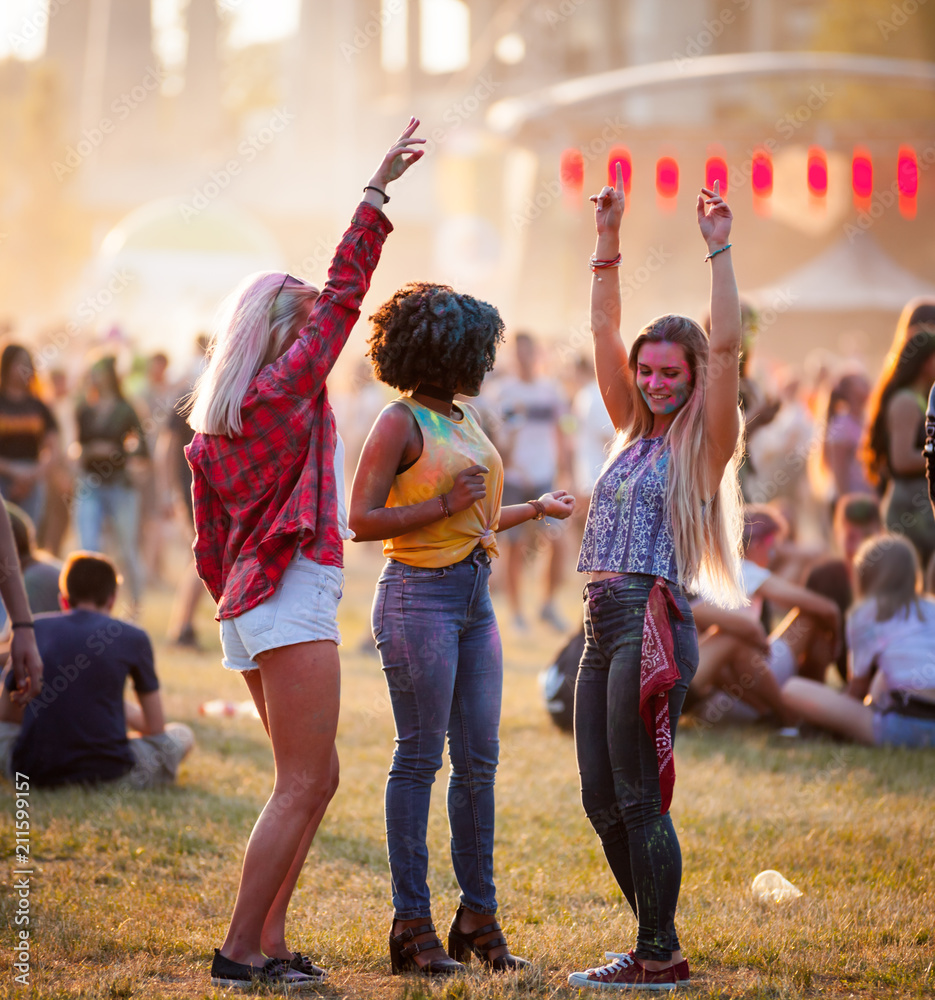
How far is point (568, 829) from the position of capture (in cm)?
532

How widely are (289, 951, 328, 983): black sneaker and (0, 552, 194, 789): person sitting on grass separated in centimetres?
224

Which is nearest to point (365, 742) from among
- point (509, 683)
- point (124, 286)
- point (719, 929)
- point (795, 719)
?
point (509, 683)

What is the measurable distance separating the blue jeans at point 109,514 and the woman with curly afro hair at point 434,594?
7.03 m

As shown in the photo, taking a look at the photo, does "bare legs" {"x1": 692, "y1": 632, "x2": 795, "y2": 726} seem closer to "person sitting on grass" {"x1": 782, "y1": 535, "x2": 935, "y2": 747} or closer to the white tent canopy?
"person sitting on grass" {"x1": 782, "y1": 535, "x2": 935, "y2": 747}

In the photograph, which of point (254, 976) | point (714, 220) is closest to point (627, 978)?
point (254, 976)

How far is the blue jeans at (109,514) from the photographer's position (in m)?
10.2

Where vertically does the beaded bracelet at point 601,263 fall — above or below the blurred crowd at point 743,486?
above

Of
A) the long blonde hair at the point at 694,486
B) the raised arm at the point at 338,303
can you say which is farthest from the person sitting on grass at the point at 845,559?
the raised arm at the point at 338,303

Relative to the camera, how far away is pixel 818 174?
2530 centimetres

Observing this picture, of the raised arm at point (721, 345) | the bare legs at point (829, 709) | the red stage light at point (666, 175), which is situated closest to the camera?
the raised arm at point (721, 345)

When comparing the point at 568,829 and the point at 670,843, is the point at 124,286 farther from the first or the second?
the point at 670,843

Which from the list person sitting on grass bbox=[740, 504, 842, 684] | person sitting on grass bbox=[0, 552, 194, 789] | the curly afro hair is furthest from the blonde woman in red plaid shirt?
person sitting on grass bbox=[740, 504, 842, 684]

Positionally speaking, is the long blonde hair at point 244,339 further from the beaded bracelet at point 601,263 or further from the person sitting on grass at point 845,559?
the person sitting on grass at point 845,559

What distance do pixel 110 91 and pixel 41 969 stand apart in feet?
265
